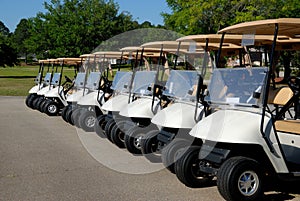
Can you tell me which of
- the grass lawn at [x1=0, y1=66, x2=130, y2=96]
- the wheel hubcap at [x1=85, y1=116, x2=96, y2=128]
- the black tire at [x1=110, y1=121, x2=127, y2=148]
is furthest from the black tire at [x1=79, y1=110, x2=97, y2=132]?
the black tire at [x1=110, y1=121, x2=127, y2=148]

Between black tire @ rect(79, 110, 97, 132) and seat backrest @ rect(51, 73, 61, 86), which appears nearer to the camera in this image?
black tire @ rect(79, 110, 97, 132)

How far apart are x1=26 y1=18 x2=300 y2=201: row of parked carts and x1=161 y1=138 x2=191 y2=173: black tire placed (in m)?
0.01

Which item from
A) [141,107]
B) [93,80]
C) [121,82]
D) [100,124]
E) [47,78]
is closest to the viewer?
[141,107]

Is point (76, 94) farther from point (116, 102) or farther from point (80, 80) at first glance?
point (116, 102)

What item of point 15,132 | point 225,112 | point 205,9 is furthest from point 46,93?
point 205,9

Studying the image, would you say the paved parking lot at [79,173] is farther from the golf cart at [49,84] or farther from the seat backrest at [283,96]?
the golf cart at [49,84]

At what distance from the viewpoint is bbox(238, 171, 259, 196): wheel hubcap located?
4.57m

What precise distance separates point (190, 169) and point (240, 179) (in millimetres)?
741

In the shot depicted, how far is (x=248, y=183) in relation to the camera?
4621mm

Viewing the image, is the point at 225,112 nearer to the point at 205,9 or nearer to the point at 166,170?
the point at 166,170

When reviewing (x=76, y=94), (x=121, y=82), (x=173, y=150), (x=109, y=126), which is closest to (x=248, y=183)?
(x=173, y=150)

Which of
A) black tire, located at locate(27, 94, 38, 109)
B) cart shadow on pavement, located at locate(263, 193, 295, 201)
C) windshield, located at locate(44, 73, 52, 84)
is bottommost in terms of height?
black tire, located at locate(27, 94, 38, 109)

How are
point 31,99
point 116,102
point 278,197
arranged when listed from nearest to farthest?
point 278,197 → point 116,102 → point 31,99

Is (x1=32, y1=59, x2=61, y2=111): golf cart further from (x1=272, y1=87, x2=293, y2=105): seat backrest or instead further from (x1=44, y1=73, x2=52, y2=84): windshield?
(x1=272, y1=87, x2=293, y2=105): seat backrest
